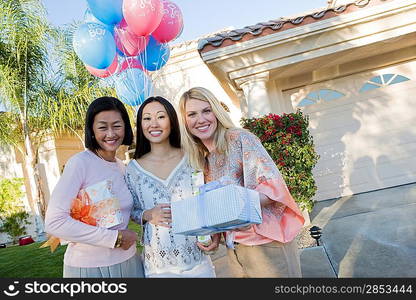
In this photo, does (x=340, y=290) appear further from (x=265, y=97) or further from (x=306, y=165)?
(x=265, y=97)

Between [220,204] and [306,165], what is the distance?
421 cm

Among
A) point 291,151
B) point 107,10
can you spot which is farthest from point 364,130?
point 107,10

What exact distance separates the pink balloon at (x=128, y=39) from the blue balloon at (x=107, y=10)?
0.17 metres

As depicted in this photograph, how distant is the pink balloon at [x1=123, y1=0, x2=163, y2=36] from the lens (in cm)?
397

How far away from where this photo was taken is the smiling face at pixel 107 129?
6.45 ft

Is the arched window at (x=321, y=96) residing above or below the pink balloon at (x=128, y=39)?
below

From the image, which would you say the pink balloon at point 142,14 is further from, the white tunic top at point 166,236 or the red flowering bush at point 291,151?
the white tunic top at point 166,236

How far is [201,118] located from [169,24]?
308cm

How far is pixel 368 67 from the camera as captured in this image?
282 inches

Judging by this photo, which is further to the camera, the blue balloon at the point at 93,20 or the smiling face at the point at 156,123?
the blue balloon at the point at 93,20

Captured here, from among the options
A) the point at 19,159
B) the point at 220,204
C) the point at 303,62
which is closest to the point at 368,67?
the point at 303,62

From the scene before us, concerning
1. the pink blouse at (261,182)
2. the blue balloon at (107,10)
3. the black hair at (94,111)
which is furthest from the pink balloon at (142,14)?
the pink blouse at (261,182)

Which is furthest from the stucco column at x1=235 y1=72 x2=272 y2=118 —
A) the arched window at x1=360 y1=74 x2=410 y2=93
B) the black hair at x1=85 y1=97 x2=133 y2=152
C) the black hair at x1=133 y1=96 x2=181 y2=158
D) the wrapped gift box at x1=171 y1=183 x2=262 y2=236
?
the wrapped gift box at x1=171 y1=183 x2=262 y2=236

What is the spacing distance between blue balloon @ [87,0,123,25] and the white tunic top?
2777 millimetres
